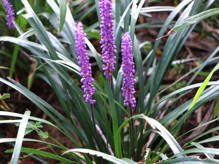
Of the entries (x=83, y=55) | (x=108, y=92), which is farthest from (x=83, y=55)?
(x=108, y=92)

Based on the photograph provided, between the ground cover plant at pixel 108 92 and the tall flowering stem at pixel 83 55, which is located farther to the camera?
the ground cover plant at pixel 108 92

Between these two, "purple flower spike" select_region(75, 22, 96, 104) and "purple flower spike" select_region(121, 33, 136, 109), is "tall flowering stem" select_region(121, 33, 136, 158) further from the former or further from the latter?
"purple flower spike" select_region(75, 22, 96, 104)

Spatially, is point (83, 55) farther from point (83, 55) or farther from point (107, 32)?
point (107, 32)

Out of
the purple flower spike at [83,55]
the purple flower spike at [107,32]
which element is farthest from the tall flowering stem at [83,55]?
the purple flower spike at [107,32]

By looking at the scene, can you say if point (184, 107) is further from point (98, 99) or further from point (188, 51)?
point (188, 51)

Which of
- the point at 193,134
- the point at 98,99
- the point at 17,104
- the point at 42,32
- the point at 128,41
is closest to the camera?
the point at 128,41

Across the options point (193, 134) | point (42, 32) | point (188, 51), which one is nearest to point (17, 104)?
point (42, 32)

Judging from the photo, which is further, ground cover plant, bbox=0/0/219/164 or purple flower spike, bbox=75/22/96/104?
ground cover plant, bbox=0/0/219/164

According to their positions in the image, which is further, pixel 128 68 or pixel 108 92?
pixel 108 92

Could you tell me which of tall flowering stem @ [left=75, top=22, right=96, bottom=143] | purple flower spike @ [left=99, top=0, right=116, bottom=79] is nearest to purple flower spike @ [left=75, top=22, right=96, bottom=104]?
tall flowering stem @ [left=75, top=22, right=96, bottom=143]

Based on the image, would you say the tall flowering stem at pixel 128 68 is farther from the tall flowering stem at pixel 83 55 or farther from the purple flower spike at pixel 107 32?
the tall flowering stem at pixel 83 55

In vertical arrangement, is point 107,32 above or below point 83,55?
above
